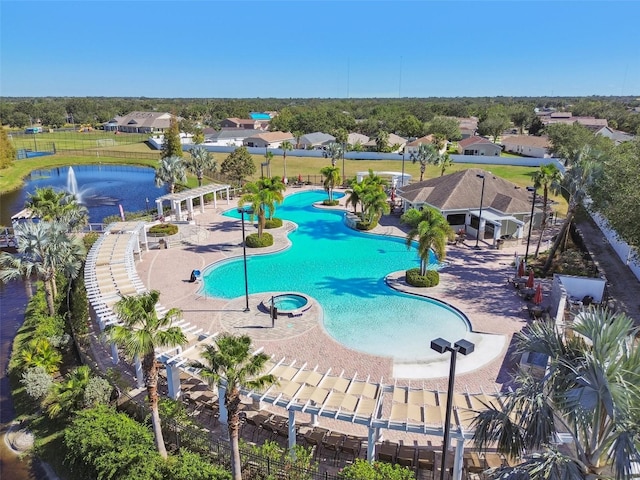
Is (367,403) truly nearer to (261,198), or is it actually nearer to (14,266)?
(14,266)

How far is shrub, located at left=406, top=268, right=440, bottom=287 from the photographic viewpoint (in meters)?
27.9

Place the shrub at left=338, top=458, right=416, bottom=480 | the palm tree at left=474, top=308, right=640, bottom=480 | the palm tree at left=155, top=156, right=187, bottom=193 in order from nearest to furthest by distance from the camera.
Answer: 1. the palm tree at left=474, top=308, right=640, bottom=480
2. the shrub at left=338, top=458, right=416, bottom=480
3. the palm tree at left=155, top=156, right=187, bottom=193

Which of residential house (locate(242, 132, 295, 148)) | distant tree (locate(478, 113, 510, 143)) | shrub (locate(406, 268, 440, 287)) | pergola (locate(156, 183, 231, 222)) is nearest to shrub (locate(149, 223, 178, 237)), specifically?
pergola (locate(156, 183, 231, 222))

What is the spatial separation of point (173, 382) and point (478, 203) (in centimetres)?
3131

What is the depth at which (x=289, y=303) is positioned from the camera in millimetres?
26297

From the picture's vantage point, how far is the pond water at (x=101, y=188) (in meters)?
52.9

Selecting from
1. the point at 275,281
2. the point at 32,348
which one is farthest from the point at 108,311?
the point at 275,281

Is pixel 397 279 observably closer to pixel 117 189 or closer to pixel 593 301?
pixel 593 301

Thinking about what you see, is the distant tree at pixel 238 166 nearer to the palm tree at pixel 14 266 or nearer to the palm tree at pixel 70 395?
the palm tree at pixel 14 266

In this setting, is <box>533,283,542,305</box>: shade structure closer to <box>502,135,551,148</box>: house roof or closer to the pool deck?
the pool deck

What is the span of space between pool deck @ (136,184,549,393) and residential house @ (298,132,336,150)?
59.3m

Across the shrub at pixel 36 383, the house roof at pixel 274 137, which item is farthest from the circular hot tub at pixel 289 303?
the house roof at pixel 274 137

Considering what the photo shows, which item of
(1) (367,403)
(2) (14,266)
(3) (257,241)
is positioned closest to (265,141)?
(3) (257,241)

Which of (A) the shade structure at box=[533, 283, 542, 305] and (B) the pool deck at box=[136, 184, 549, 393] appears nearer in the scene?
(B) the pool deck at box=[136, 184, 549, 393]
